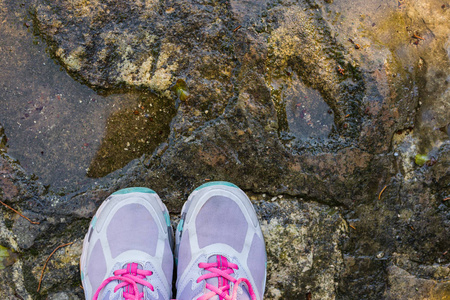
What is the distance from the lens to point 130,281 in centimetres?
188

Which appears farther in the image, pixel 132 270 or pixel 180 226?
pixel 180 226

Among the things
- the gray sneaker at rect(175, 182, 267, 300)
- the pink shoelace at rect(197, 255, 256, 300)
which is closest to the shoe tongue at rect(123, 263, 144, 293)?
the gray sneaker at rect(175, 182, 267, 300)

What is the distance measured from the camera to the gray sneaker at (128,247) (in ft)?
6.32

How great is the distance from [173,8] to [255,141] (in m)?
0.96

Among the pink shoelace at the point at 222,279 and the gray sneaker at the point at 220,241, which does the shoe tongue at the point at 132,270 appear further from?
the pink shoelace at the point at 222,279

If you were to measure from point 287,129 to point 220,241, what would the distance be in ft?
2.68

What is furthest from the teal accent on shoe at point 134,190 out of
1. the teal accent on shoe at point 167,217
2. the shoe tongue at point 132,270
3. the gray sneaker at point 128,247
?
the shoe tongue at point 132,270

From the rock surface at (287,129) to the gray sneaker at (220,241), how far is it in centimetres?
10

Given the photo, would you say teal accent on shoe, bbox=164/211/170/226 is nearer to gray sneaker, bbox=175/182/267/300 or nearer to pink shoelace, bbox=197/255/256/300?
gray sneaker, bbox=175/182/267/300

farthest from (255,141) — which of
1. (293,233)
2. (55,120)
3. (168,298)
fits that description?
(55,120)

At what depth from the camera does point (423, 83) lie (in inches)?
81.2

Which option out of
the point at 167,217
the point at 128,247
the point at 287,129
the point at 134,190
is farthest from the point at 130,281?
the point at 287,129

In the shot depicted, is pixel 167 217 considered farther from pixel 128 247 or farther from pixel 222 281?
pixel 222 281

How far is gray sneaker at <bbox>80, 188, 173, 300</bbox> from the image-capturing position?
1926 millimetres
